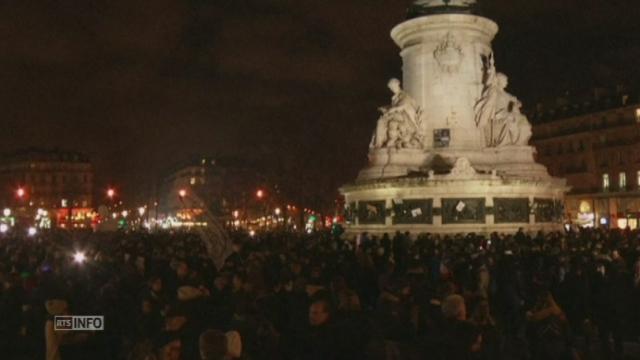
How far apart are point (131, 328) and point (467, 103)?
29998 mm

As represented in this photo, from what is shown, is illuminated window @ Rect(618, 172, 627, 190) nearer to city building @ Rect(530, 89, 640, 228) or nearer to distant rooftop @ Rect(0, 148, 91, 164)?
city building @ Rect(530, 89, 640, 228)

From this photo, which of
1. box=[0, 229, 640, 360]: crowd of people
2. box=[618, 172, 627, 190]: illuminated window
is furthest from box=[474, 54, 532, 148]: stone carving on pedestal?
box=[618, 172, 627, 190]: illuminated window

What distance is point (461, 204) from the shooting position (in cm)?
3384

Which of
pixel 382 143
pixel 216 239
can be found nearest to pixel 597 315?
pixel 216 239

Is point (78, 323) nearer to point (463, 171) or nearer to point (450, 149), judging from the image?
point (463, 171)

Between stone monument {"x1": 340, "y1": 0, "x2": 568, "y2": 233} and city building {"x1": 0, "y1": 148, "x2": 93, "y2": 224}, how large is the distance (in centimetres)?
11955

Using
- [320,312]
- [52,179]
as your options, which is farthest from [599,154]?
[52,179]

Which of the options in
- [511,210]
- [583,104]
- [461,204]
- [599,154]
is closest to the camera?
[461,204]

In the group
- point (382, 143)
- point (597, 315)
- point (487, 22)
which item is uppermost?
point (487, 22)

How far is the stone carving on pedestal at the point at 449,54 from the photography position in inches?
1500

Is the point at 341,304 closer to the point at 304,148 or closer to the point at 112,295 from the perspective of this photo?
the point at 112,295

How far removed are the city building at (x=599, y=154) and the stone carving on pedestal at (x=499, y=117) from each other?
38.8 m

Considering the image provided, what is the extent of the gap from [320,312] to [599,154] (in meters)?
77.4

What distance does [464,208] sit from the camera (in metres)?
33.9
